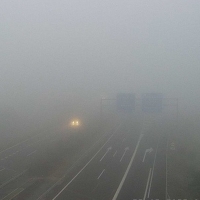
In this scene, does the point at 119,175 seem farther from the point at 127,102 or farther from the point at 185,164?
the point at 127,102

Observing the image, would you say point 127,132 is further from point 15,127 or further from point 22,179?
point 22,179

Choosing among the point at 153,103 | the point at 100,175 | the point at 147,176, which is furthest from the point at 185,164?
the point at 153,103

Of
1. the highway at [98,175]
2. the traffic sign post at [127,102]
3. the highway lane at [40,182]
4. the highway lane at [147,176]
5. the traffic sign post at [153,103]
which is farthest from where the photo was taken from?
the traffic sign post at [127,102]

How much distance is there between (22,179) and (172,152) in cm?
1444

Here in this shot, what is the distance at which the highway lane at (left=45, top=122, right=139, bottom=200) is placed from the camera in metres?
14.8

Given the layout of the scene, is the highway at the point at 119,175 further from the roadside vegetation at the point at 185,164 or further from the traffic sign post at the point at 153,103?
the traffic sign post at the point at 153,103

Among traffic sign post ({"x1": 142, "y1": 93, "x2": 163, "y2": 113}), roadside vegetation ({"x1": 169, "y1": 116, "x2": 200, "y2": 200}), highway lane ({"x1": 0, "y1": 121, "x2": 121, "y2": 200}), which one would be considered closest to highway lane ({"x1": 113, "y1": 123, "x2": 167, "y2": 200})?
roadside vegetation ({"x1": 169, "y1": 116, "x2": 200, "y2": 200})

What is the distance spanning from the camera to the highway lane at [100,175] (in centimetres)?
1484

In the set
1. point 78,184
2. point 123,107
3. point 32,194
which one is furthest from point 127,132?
point 32,194

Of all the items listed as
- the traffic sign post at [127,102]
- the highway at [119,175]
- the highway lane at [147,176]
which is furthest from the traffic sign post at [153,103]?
the highway lane at [147,176]

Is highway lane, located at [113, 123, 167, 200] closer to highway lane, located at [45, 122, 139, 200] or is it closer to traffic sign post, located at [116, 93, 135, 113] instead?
highway lane, located at [45, 122, 139, 200]

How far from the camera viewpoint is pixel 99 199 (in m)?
14.2

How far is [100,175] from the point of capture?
18.3 metres

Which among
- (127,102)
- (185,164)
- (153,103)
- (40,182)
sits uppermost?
(127,102)
